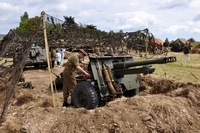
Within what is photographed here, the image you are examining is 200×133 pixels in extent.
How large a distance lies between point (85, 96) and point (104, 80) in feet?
2.32

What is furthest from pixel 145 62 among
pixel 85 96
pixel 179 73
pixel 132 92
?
pixel 179 73

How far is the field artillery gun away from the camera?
5.77m

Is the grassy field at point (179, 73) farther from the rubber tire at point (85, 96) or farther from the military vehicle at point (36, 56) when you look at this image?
the military vehicle at point (36, 56)

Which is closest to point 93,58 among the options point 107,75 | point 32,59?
point 107,75

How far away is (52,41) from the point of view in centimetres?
1255

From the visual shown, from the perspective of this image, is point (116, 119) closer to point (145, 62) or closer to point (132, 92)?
point (145, 62)

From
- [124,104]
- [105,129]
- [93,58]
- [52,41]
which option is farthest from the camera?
[52,41]

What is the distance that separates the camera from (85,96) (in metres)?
5.86

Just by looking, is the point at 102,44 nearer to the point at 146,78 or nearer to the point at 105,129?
the point at 146,78

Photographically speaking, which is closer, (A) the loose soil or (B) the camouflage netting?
(A) the loose soil

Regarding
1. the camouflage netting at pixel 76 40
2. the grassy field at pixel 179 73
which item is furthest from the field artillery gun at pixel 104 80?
the camouflage netting at pixel 76 40

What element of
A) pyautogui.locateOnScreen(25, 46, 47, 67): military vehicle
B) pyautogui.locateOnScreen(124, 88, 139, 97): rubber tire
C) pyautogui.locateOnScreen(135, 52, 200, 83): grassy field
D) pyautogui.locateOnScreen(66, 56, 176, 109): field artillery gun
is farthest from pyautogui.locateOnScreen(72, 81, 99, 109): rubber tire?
pyautogui.locateOnScreen(25, 46, 47, 67): military vehicle

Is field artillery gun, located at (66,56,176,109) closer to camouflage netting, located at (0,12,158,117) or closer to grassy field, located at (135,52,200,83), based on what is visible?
grassy field, located at (135,52,200,83)

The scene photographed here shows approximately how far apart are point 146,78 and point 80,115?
5.31 metres
